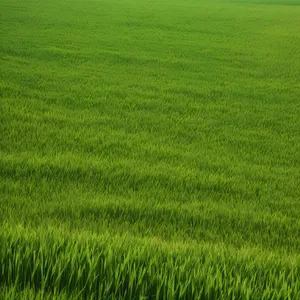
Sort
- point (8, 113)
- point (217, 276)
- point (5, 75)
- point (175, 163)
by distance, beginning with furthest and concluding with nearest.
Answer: point (5, 75)
point (8, 113)
point (175, 163)
point (217, 276)

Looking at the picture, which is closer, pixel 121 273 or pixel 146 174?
pixel 121 273

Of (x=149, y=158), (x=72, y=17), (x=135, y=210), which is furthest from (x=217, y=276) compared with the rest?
(x=72, y=17)

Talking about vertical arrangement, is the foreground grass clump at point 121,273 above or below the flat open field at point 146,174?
above

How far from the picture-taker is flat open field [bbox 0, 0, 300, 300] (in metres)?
2.36

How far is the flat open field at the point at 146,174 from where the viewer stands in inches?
92.8

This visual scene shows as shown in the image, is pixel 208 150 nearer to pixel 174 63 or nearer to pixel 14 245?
pixel 14 245

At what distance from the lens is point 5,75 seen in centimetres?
1156

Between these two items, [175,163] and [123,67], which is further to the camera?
[123,67]

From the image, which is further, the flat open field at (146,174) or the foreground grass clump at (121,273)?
the flat open field at (146,174)

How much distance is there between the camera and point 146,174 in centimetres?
581

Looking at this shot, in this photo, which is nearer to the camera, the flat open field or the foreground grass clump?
the foreground grass clump

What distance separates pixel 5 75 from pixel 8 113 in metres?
3.95

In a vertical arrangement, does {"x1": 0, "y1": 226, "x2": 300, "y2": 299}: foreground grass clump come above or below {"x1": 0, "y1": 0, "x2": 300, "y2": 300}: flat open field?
above

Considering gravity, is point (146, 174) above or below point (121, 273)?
below
